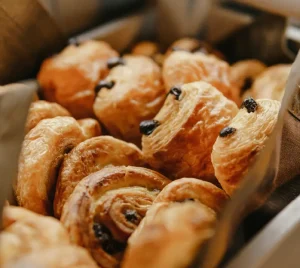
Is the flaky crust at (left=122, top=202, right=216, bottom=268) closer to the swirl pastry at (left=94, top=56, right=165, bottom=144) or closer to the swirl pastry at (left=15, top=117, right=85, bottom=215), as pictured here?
the swirl pastry at (left=15, top=117, right=85, bottom=215)

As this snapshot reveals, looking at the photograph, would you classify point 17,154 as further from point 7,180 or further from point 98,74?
point 98,74

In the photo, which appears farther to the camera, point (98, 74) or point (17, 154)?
point (98, 74)

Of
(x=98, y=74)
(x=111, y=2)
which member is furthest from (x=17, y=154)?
(x=111, y=2)

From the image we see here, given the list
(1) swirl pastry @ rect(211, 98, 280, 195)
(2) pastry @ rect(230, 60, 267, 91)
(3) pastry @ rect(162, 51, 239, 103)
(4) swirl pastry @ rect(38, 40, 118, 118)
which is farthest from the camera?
(2) pastry @ rect(230, 60, 267, 91)

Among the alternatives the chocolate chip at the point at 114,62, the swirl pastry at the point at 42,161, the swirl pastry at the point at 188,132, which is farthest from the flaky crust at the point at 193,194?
the chocolate chip at the point at 114,62

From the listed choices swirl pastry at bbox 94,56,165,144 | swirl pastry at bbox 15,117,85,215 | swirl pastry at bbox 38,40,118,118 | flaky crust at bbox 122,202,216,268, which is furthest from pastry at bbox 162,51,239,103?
flaky crust at bbox 122,202,216,268
